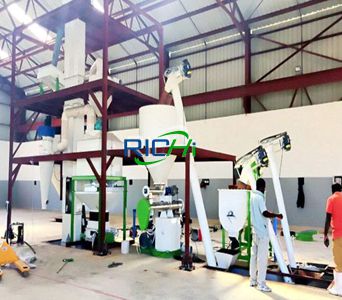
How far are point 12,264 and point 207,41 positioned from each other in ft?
34.4

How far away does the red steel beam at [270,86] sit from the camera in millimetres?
10203

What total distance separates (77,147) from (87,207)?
1480mm

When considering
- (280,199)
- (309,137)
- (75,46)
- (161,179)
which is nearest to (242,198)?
(280,199)

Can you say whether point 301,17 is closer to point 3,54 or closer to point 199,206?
point 199,206

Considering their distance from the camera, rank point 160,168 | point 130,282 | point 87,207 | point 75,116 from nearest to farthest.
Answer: point 130,282, point 160,168, point 87,207, point 75,116

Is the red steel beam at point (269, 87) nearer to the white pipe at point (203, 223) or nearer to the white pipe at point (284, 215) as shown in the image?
the white pipe at point (203, 223)

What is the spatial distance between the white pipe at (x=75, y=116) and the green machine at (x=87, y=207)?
3.34 feet

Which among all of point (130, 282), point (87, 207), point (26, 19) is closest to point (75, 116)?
point (87, 207)

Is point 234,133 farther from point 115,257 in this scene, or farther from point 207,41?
point 115,257

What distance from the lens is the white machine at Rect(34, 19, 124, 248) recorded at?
7.66 meters

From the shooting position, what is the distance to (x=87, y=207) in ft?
26.7

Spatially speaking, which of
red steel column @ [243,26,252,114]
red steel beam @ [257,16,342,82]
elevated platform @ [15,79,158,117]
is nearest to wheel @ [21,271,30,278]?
elevated platform @ [15,79,158,117]

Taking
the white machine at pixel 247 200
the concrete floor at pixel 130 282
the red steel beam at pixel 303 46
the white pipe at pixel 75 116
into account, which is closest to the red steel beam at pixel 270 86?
the red steel beam at pixel 303 46

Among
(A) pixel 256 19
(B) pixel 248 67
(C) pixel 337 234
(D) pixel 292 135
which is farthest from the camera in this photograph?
(B) pixel 248 67
